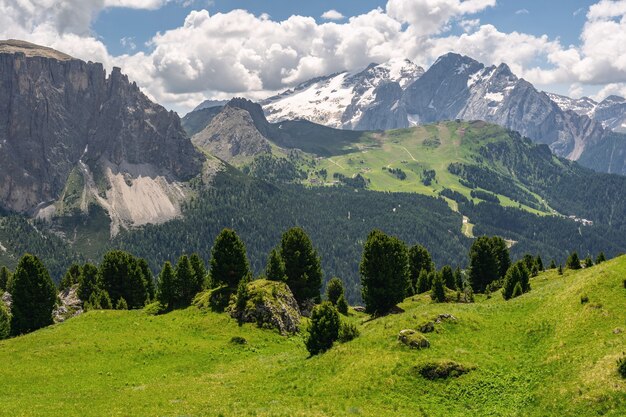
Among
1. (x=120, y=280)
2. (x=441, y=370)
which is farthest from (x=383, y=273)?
(x=120, y=280)

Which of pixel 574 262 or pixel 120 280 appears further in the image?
pixel 574 262

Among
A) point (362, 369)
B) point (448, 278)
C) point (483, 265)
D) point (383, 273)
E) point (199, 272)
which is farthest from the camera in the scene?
point (483, 265)

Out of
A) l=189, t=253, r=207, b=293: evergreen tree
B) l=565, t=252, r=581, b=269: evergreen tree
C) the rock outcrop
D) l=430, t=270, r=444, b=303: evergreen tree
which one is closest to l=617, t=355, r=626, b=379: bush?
the rock outcrop

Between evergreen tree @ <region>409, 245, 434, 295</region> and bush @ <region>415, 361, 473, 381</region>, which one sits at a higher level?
evergreen tree @ <region>409, 245, 434, 295</region>

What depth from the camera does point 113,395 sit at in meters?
40.8

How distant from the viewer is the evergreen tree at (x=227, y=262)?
80.6 meters

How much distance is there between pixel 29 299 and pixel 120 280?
77.1 feet

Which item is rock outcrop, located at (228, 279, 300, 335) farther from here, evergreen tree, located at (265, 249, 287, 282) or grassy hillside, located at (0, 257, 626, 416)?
evergreen tree, located at (265, 249, 287, 282)

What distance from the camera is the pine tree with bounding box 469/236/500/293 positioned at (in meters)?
111

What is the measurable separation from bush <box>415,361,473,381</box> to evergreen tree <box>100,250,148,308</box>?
7508 cm

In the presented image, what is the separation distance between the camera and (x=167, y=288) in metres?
79.3

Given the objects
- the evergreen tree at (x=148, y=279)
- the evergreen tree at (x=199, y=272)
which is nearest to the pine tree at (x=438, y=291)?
the evergreen tree at (x=199, y=272)

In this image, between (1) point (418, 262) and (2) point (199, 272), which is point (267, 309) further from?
(1) point (418, 262)

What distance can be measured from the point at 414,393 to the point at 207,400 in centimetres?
1696
